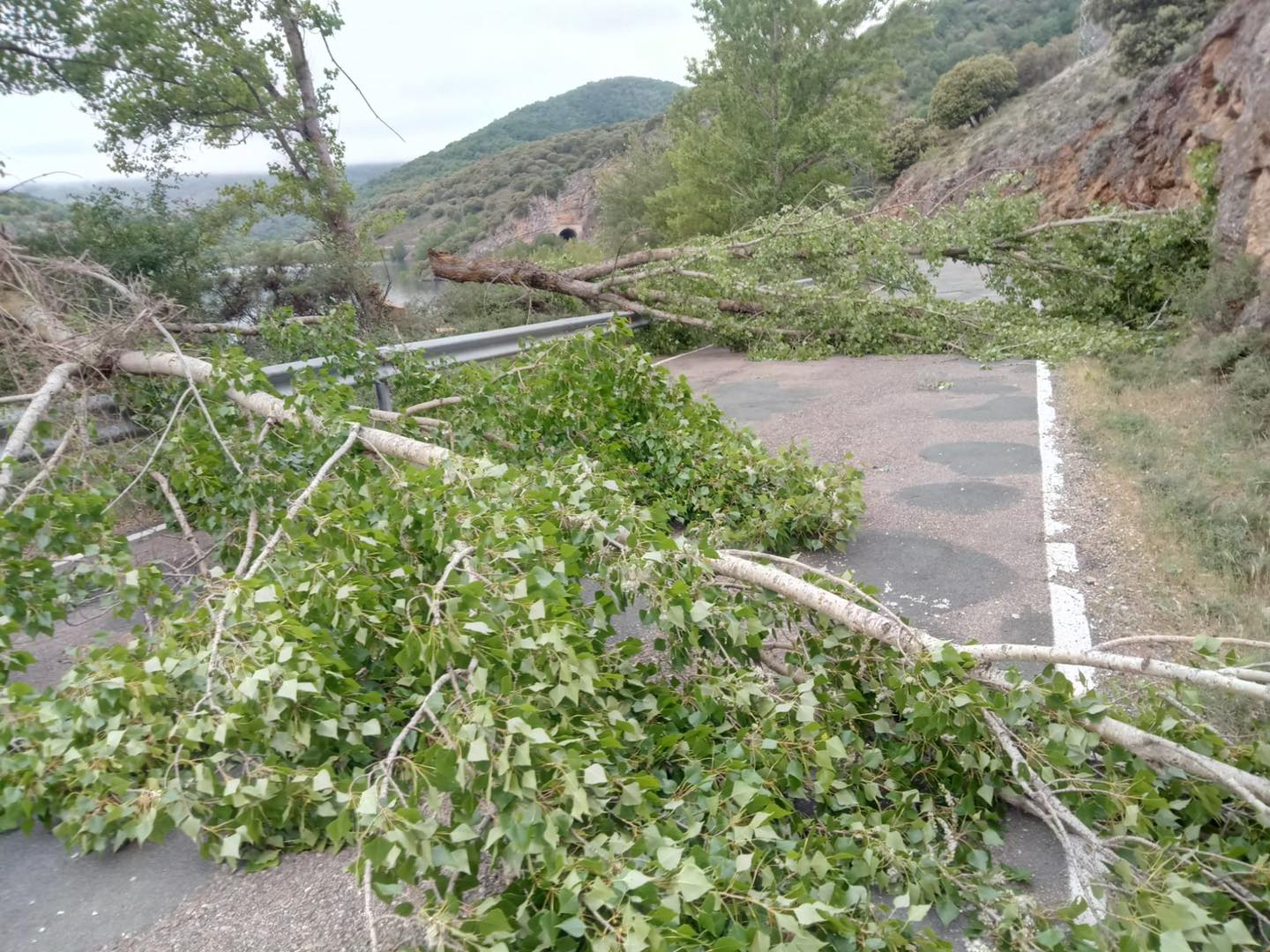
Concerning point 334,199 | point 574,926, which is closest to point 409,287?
point 334,199

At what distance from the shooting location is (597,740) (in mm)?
2436

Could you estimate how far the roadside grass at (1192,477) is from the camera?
3.74m

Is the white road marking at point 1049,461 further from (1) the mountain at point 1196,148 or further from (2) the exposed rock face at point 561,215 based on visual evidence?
(2) the exposed rock face at point 561,215

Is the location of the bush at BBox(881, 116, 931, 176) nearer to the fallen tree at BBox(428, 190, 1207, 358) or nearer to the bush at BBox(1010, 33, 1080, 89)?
the bush at BBox(1010, 33, 1080, 89)

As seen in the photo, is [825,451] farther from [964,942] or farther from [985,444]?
[964,942]

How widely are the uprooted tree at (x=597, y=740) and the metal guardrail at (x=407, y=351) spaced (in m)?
1.90

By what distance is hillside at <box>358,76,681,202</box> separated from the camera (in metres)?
20.1

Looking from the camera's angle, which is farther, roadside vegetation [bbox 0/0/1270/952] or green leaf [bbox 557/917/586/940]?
roadside vegetation [bbox 0/0/1270/952]

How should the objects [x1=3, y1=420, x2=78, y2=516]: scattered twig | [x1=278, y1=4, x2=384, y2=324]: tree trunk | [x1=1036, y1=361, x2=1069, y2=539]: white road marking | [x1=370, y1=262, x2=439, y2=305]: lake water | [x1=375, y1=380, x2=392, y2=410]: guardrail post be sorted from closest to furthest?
[x1=3, y1=420, x2=78, y2=516]: scattered twig, [x1=1036, y1=361, x2=1069, y2=539]: white road marking, [x1=375, y1=380, x2=392, y2=410]: guardrail post, [x1=278, y1=4, x2=384, y2=324]: tree trunk, [x1=370, y1=262, x2=439, y2=305]: lake water

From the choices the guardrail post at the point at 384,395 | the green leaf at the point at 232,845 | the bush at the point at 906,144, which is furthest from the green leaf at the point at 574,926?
the bush at the point at 906,144

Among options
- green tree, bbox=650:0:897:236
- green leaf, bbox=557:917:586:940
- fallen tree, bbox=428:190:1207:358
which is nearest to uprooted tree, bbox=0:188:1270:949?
green leaf, bbox=557:917:586:940

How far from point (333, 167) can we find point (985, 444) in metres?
10.1

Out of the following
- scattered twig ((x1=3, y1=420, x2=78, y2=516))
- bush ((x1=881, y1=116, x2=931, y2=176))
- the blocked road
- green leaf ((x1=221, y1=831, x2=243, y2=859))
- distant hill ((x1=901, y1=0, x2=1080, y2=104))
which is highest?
distant hill ((x1=901, y1=0, x2=1080, y2=104))

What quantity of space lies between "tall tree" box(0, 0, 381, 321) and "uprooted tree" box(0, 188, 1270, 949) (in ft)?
25.8
